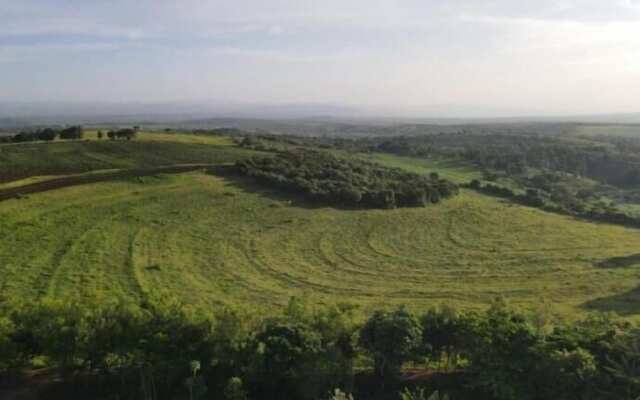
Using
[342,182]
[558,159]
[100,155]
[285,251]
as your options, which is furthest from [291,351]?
[558,159]

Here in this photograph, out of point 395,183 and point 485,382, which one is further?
point 395,183

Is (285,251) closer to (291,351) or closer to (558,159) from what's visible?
(291,351)

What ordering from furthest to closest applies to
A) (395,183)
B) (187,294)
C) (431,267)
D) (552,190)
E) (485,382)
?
(552,190) → (395,183) → (431,267) → (187,294) → (485,382)

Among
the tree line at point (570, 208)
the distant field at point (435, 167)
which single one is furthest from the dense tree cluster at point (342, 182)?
the distant field at point (435, 167)

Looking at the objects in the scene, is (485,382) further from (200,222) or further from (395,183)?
(395,183)

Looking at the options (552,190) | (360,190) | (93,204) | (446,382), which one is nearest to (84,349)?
(446,382)

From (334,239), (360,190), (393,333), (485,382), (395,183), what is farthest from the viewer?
(395,183)

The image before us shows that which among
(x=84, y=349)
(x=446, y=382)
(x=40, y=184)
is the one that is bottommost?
(x=446, y=382)

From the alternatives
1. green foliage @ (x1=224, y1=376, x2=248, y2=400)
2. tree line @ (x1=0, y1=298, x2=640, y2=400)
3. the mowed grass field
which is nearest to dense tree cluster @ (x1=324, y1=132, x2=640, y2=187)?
the mowed grass field
